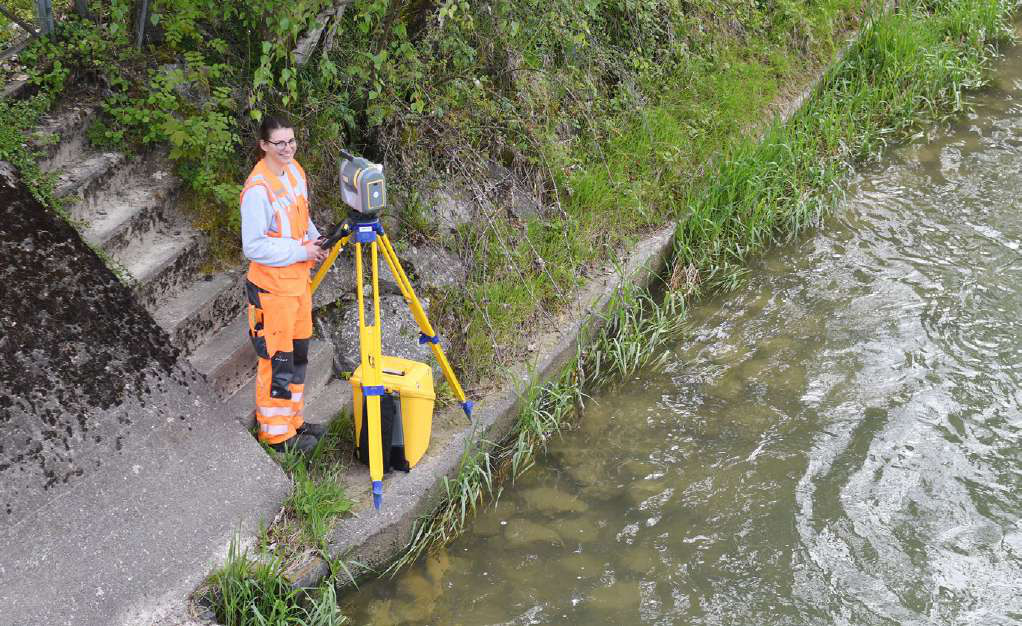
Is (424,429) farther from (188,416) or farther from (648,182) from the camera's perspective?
(648,182)

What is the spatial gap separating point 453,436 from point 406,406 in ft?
1.46

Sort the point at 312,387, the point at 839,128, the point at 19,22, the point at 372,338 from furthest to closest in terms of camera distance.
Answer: the point at 839,128 < the point at 312,387 < the point at 19,22 < the point at 372,338

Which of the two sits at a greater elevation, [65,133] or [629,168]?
[65,133]

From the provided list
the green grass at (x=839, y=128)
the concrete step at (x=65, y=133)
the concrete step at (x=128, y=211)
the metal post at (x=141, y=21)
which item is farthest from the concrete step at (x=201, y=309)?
the green grass at (x=839, y=128)

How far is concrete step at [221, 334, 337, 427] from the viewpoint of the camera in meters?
4.55

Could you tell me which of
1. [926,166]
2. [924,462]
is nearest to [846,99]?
[926,166]

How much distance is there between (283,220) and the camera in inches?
165

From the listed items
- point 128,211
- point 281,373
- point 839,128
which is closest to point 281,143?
point 281,373

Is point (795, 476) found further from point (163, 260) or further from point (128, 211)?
point (128, 211)

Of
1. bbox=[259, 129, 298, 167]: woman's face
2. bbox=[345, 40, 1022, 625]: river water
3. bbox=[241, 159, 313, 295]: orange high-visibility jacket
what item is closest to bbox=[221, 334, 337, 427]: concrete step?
bbox=[241, 159, 313, 295]: orange high-visibility jacket

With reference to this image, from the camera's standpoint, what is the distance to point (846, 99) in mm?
8492

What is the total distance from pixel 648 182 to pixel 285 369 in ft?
11.1

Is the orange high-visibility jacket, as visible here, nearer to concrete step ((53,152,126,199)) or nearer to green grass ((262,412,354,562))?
green grass ((262,412,354,562))

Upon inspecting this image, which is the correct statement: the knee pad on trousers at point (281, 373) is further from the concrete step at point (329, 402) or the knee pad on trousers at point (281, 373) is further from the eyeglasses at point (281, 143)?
the eyeglasses at point (281, 143)
